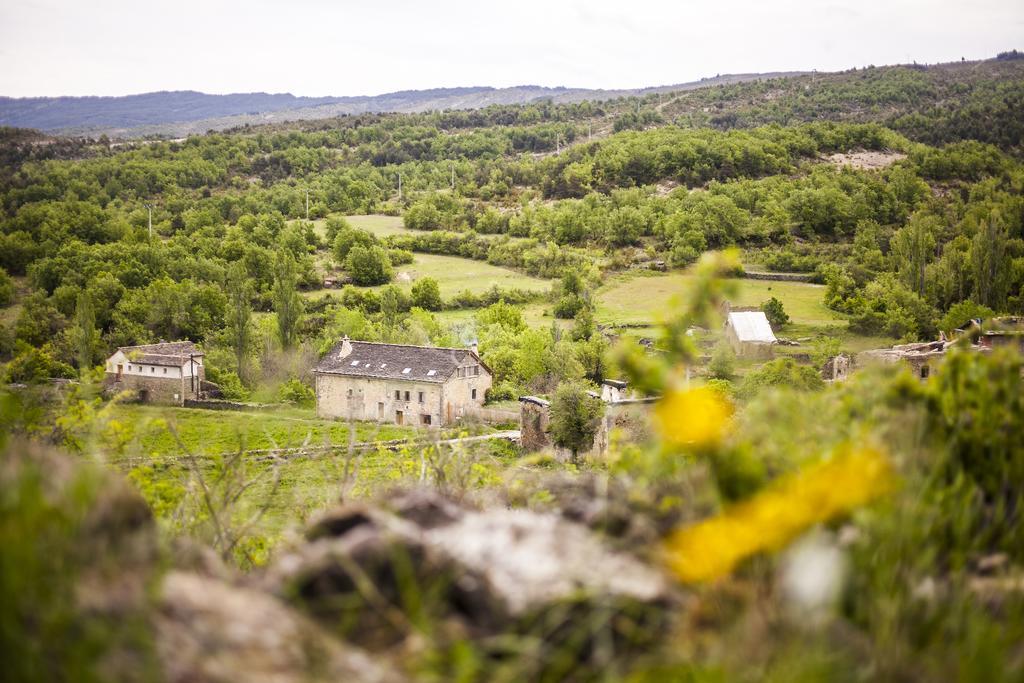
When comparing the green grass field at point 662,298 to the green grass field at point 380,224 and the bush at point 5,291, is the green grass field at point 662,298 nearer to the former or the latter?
the green grass field at point 380,224

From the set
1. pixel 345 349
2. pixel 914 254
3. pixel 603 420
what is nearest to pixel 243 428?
pixel 603 420

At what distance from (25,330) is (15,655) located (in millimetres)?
51384

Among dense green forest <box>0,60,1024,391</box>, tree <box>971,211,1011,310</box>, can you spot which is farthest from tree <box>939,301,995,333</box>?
tree <box>971,211,1011,310</box>

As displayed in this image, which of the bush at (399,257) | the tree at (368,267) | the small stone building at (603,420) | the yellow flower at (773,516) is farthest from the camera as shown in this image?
the bush at (399,257)

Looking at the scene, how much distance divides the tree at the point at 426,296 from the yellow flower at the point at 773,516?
Answer: 55.8 metres

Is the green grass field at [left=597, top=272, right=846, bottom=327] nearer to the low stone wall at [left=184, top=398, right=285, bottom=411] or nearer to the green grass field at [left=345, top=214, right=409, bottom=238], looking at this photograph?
the low stone wall at [left=184, top=398, right=285, bottom=411]

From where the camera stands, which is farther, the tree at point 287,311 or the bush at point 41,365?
the tree at point 287,311

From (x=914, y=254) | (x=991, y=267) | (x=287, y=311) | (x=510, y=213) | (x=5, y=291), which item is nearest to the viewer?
(x=287, y=311)

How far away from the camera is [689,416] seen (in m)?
3.73

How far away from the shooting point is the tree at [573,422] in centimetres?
3169

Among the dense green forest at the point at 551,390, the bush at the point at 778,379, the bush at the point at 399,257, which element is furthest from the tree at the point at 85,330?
the bush at the point at 778,379

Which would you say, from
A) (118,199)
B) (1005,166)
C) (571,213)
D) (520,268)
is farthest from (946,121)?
(118,199)

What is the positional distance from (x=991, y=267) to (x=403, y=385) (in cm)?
3216

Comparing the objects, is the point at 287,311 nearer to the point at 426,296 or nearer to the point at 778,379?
the point at 426,296
